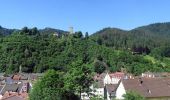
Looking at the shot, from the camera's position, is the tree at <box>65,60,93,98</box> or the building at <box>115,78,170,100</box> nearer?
the tree at <box>65,60,93,98</box>

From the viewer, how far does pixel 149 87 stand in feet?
190

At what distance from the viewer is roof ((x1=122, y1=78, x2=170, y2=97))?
56781mm

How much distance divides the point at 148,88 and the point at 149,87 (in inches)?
10.7

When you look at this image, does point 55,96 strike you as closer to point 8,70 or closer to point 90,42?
point 8,70

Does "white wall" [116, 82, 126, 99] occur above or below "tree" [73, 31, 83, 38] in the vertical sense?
below

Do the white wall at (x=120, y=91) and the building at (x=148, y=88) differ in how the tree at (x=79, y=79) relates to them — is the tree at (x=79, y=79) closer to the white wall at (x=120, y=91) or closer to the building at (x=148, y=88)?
the building at (x=148, y=88)

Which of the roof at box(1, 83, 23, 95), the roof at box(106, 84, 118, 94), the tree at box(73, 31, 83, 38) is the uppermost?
the tree at box(73, 31, 83, 38)

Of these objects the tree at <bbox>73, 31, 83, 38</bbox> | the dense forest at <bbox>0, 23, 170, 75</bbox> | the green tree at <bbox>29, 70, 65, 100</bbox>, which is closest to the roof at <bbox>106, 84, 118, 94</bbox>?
the green tree at <bbox>29, 70, 65, 100</bbox>

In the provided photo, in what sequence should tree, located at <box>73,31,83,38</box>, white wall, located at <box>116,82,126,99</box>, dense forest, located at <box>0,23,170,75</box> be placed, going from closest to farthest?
white wall, located at <box>116,82,126,99</box> → dense forest, located at <box>0,23,170,75</box> → tree, located at <box>73,31,83,38</box>

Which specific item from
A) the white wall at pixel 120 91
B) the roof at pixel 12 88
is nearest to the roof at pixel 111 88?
the white wall at pixel 120 91

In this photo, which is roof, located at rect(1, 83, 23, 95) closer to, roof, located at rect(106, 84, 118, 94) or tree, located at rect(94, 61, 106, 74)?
roof, located at rect(106, 84, 118, 94)

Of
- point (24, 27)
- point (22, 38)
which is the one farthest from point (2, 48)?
point (24, 27)

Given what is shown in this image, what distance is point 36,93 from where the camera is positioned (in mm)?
52406

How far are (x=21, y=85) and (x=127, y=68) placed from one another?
59543 mm
